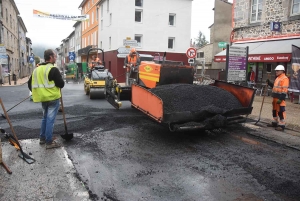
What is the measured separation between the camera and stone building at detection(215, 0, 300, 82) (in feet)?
38.8

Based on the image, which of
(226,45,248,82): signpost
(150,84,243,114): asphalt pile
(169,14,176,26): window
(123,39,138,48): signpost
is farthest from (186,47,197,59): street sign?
(169,14,176,26): window

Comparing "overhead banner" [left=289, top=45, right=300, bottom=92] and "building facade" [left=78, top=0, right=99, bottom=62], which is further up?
"building facade" [left=78, top=0, right=99, bottom=62]

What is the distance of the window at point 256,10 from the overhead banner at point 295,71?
12.3ft

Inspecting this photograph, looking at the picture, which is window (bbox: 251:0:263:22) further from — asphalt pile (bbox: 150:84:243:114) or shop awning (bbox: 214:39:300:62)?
asphalt pile (bbox: 150:84:243:114)

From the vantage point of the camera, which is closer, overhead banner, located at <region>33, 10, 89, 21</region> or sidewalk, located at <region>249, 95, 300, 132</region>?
sidewalk, located at <region>249, 95, 300, 132</region>

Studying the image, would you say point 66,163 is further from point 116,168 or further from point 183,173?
point 183,173

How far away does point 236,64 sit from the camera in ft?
30.6

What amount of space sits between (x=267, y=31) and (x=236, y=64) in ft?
17.6

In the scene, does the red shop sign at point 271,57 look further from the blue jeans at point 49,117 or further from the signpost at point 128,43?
the blue jeans at point 49,117

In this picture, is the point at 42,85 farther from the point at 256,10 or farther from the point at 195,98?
the point at 256,10

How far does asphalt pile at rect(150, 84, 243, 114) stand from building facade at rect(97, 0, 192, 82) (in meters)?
17.9

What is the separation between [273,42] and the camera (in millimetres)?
12828

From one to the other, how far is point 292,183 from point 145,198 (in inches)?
80.7

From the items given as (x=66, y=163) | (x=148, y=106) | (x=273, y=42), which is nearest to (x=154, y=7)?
(x=273, y=42)
